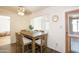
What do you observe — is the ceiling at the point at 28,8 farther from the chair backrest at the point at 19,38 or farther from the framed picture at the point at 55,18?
the chair backrest at the point at 19,38

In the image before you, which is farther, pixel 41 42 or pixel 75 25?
pixel 41 42

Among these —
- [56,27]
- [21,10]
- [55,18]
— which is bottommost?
[56,27]

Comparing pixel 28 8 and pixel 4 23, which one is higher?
pixel 28 8

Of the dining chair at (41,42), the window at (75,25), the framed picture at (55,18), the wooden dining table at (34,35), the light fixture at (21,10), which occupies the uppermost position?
the light fixture at (21,10)

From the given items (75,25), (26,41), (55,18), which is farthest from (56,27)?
(26,41)

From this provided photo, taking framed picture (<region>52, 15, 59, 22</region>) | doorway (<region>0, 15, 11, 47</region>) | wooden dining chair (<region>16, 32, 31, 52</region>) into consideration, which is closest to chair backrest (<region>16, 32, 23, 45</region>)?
wooden dining chair (<region>16, 32, 31, 52</region>)

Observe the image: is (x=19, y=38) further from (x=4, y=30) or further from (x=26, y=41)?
(x=4, y=30)

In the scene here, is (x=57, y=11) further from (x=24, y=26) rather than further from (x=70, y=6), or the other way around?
(x=24, y=26)

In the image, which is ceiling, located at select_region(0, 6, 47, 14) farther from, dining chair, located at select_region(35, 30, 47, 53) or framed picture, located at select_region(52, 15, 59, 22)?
dining chair, located at select_region(35, 30, 47, 53)

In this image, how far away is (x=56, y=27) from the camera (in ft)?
4.85

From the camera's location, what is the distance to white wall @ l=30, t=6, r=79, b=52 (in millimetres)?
1429

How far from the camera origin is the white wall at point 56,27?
1429 millimetres

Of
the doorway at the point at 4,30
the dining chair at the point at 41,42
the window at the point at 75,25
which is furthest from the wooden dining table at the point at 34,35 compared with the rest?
the window at the point at 75,25

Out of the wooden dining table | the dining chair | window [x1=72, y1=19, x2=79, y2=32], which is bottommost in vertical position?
the dining chair
